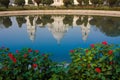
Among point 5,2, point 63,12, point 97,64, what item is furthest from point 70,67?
point 5,2

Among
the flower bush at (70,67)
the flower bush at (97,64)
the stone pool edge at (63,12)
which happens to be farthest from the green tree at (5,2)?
the flower bush at (97,64)

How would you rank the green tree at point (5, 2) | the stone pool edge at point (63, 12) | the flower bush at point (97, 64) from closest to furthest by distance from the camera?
the flower bush at point (97, 64) → the stone pool edge at point (63, 12) → the green tree at point (5, 2)

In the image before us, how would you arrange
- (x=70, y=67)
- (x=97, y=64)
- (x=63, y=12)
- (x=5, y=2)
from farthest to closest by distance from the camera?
(x=5, y=2) < (x=63, y=12) < (x=70, y=67) < (x=97, y=64)

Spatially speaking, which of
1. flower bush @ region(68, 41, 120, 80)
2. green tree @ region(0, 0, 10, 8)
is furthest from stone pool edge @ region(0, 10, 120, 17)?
flower bush @ region(68, 41, 120, 80)

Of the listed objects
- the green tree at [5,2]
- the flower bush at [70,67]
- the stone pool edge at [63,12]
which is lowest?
the stone pool edge at [63,12]

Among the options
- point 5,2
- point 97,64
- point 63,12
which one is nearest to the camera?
point 97,64

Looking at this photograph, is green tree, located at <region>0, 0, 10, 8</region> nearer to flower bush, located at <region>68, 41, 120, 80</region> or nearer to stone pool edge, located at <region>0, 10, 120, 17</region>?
stone pool edge, located at <region>0, 10, 120, 17</region>

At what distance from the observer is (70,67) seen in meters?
5.12

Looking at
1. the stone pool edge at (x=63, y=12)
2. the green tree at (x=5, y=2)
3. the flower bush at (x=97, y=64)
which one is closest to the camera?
the flower bush at (x=97, y=64)

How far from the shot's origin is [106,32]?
18969 millimetres

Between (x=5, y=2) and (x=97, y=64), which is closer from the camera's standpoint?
(x=97, y=64)

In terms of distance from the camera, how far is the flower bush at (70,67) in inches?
190

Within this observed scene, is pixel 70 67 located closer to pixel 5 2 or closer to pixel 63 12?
pixel 63 12

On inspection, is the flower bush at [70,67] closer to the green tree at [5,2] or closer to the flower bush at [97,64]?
the flower bush at [97,64]
